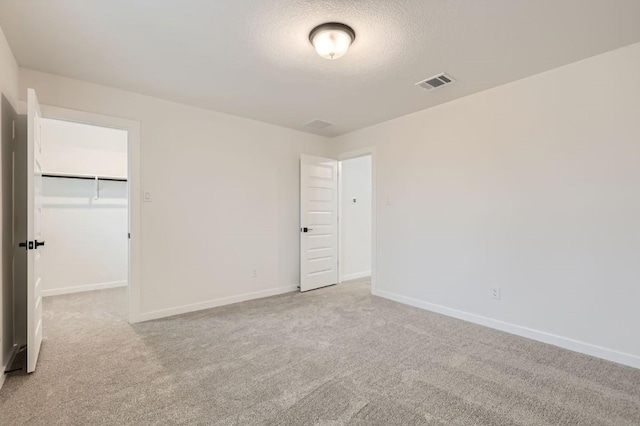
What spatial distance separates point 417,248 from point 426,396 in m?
2.15

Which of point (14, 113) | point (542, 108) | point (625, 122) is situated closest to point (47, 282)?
point (14, 113)

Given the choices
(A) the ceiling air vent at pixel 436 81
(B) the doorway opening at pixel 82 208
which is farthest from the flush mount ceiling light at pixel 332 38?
(B) the doorway opening at pixel 82 208

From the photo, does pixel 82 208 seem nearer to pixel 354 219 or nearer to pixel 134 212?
pixel 134 212

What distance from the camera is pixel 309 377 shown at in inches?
85.4

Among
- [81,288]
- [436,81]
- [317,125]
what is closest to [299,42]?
[436,81]

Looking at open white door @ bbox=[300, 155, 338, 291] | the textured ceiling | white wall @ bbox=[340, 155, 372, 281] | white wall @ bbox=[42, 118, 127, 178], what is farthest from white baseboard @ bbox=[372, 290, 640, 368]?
white wall @ bbox=[42, 118, 127, 178]

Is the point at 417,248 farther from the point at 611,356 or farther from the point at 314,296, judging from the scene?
the point at 611,356

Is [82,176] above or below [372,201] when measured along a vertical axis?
above

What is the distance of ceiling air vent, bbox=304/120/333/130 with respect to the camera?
4332mm

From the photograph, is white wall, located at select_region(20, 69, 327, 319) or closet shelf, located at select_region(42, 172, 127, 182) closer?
white wall, located at select_region(20, 69, 327, 319)

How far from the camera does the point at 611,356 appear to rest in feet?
7.95

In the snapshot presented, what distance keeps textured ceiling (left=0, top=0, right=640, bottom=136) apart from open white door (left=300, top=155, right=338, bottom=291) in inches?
63.6

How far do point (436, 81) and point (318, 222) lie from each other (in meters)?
2.65

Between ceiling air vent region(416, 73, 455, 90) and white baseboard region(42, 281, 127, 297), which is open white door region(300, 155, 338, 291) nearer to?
ceiling air vent region(416, 73, 455, 90)
